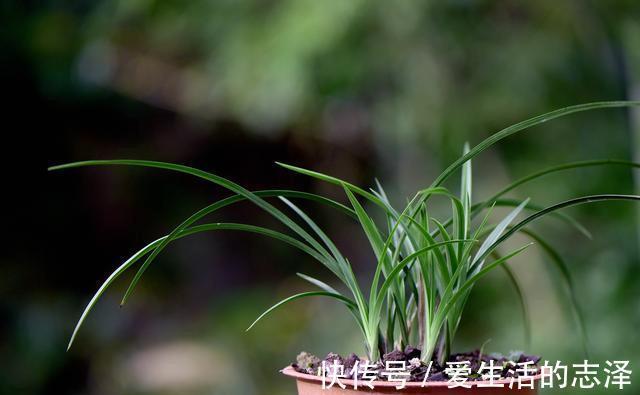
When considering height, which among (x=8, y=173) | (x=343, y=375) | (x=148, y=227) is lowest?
(x=343, y=375)

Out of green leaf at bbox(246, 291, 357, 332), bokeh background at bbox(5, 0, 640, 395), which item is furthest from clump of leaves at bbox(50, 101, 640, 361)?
bokeh background at bbox(5, 0, 640, 395)

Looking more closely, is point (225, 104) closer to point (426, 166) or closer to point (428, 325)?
point (426, 166)

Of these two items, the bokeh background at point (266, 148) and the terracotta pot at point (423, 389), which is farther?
the bokeh background at point (266, 148)

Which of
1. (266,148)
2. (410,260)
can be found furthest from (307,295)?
(266,148)

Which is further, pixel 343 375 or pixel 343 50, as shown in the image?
pixel 343 50

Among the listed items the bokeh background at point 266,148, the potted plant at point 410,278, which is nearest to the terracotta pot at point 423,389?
the potted plant at point 410,278

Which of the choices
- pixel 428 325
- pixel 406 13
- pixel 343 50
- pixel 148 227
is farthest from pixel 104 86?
pixel 428 325

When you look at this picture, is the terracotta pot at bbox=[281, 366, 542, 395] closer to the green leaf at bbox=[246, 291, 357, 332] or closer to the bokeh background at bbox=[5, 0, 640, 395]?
the green leaf at bbox=[246, 291, 357, 332]

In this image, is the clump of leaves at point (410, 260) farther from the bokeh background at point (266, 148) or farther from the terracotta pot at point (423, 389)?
the bokeh background at point (266, 148)
